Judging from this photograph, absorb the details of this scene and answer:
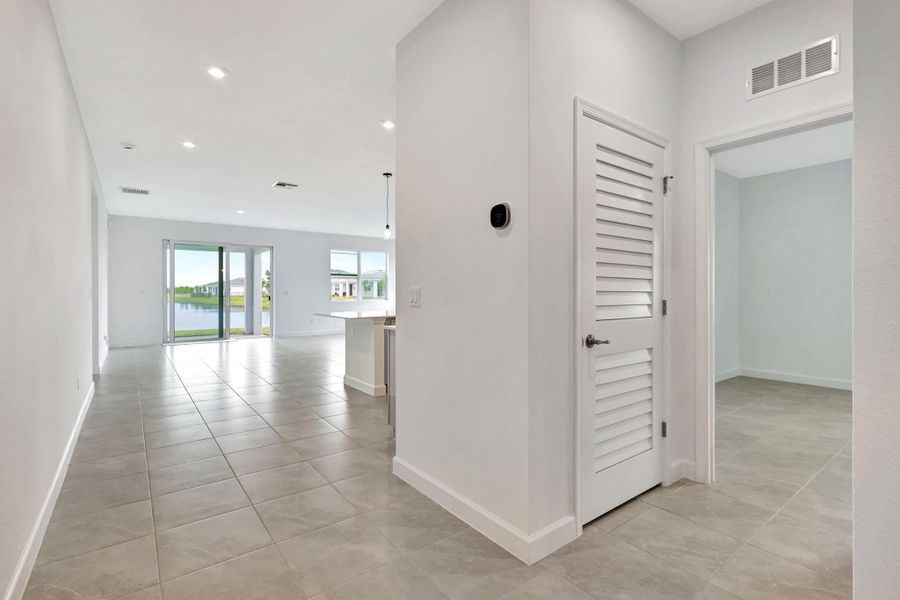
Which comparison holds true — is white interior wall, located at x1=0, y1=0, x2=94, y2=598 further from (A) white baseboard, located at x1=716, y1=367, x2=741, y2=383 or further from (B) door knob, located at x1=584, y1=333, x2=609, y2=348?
(A) white baseboard, located at x1=716, y1=367, x2=741, y2=383

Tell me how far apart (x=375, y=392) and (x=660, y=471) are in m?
3.12

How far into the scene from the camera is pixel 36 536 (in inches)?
77.2

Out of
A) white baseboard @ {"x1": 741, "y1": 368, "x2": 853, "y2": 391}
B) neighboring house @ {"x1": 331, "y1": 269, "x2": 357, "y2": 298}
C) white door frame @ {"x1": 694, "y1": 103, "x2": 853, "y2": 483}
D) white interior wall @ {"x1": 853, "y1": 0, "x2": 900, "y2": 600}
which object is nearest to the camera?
white interior wall @ {"x1": 853, "y1": 0, "x2": 900, "y2": 600}

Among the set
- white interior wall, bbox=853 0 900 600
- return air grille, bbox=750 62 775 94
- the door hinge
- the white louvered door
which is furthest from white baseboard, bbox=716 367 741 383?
white interior wall, bbox=853 0 900 600

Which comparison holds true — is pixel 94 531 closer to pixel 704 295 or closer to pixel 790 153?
pixel 704 295

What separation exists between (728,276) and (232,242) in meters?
9.93

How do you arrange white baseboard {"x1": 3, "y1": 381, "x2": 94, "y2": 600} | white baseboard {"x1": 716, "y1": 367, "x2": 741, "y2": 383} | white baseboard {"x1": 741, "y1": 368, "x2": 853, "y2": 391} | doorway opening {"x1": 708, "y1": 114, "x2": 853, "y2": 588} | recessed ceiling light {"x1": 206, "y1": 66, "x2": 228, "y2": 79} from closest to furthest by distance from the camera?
white baseboard {"x1": 3, "y1": 381, "x2": 94, "y2": 600}
recessed ceiling light {"x1": 206, "y1": 66, "x2": 228, "y2": 79}
doorway opening {"x1": 708, "y1": 114, "x2": 853, "y2": 588}
white baseboard {"x1": 741, "y1": 368, "x2": 853, "y2": 391}
white baseboard {"x1": 716, "y1": 367, "x2": 741, "y2": 383}

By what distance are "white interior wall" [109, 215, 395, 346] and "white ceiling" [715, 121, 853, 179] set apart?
30.2 feet

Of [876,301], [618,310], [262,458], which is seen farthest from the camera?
[262,458]

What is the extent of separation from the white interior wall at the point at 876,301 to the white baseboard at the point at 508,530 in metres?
1.15

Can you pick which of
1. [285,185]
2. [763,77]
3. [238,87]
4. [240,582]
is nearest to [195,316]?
[285,185]

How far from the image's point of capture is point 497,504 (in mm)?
2072

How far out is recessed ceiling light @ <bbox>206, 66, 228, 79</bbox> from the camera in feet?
10.2

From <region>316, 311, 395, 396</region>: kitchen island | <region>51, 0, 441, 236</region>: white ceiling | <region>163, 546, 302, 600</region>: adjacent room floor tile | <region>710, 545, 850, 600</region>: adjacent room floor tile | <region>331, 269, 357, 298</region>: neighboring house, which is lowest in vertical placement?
<region>710, 545, 850, 600</region>: adjacent room floor tile
